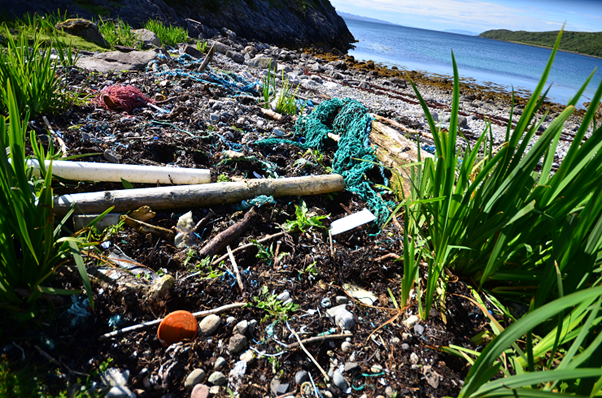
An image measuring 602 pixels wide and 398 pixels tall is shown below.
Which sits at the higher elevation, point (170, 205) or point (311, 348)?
point (170, 205)

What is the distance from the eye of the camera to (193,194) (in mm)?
2594

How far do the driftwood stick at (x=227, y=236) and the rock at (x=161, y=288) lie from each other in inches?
16.7

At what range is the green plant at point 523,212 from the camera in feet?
4.49

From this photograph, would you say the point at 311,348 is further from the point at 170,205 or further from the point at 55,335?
the point at 170,205

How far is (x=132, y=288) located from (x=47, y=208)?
0.63 m

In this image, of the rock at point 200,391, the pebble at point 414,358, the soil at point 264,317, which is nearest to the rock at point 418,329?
the soil at point 264,317

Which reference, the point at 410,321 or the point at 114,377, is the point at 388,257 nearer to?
the point at 410,321

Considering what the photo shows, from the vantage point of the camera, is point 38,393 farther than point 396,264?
No

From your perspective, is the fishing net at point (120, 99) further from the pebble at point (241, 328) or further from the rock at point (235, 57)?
the rock at point (235, 57)

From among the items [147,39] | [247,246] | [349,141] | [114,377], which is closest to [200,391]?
[114,377]

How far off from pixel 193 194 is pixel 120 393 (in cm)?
152

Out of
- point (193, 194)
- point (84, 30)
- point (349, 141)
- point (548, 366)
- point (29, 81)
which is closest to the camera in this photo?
point (548, 366)

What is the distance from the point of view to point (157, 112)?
13.9 ft

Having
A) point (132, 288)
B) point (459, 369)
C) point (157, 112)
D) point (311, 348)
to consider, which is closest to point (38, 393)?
point (132, 288)
